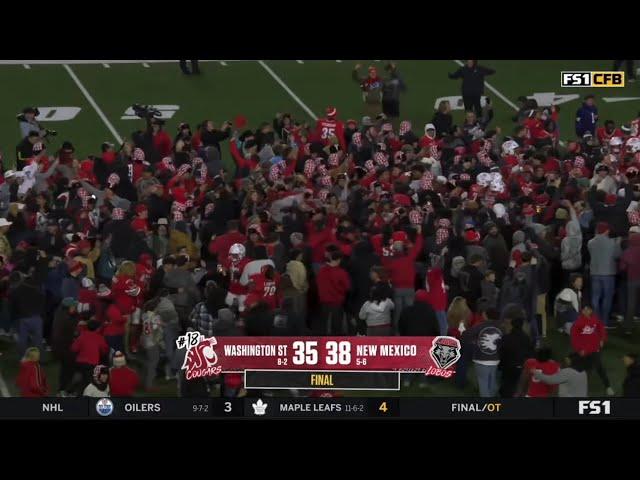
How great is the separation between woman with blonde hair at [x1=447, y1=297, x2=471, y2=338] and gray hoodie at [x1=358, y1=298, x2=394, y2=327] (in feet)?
2.08

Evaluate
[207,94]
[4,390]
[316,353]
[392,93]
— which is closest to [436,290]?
[316,353]

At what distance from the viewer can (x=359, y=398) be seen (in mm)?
18109

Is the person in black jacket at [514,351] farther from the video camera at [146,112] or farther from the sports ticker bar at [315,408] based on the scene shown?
the video camera at [146,112]

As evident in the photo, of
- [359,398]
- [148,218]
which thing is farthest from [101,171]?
[359,398]

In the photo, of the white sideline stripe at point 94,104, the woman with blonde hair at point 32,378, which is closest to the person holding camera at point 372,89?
the white sideline stripe at point 94,104

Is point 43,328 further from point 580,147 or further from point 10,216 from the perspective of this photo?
point 580,147

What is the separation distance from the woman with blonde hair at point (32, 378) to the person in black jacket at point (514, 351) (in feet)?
15.2

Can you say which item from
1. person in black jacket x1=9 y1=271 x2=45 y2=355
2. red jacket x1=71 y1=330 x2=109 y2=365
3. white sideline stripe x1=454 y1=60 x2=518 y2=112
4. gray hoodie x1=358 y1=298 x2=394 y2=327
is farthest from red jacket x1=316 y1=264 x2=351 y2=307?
white sideline stripe x1=454 y1=60 x2=518 y2=112

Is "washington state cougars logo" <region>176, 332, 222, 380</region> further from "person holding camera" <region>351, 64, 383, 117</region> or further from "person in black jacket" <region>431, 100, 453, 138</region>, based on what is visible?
"person holding camera" <region>351, 64, 383, 117</region>

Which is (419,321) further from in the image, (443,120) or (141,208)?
(443,120)

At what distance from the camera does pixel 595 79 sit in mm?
19359

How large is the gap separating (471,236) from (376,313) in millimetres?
1629

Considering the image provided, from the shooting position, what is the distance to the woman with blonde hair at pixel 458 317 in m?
18.3

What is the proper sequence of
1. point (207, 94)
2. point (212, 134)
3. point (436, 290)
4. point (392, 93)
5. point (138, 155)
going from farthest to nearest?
point (207, 94)
point (392, 93)
point (212, 134)
point (138, 155)
point (436, 290)
